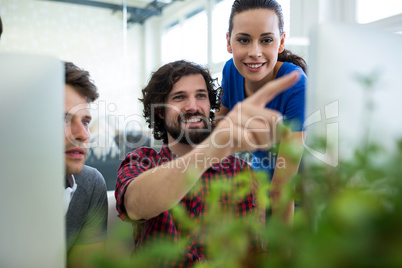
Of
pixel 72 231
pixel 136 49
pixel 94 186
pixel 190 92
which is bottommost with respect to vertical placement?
pixel 72 231

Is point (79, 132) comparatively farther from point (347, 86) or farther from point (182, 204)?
point (347, 86)

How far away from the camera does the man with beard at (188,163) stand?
2.03ft

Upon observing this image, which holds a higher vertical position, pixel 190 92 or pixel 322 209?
pixel 190 92

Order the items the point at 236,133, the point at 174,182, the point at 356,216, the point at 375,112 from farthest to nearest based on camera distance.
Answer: the point at 174,182 → the point at 236,133 → the point at 375,112 → the point at 356,216

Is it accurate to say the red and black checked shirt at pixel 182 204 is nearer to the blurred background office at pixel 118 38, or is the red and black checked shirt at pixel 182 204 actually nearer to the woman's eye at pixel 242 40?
the woman's eye at pixel 242 40

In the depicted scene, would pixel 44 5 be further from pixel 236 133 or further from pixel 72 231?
pixel 236 133

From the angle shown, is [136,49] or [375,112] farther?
[136,49]

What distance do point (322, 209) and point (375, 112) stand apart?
0.24 metres

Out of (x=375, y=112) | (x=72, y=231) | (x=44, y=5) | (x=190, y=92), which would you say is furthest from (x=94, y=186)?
(x=44, y=5)

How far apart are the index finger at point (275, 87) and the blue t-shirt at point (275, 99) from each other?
61 centimetres

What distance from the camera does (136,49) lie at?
6605 mm

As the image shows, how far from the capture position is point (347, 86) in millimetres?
431

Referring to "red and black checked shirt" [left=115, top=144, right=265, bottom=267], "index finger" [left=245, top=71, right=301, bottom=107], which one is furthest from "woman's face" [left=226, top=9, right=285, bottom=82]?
"index finger" [left=245, top=71, right=301, bottom=107]

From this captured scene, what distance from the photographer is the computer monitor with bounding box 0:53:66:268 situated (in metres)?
0.43
